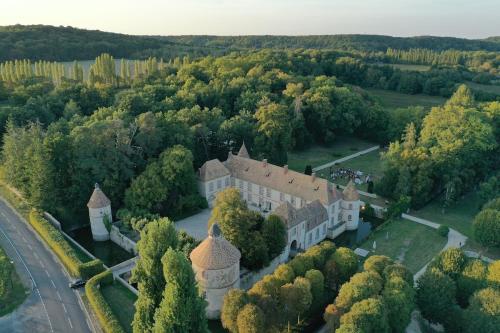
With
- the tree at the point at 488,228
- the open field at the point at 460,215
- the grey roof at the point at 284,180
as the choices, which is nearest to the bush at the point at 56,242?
A: the grey roof at the point at 284,180

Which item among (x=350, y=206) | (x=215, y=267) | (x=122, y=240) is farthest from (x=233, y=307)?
(x=350, y=206)

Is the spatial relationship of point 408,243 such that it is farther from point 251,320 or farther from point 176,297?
point 176,297

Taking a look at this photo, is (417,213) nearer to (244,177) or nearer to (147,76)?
(244,177)

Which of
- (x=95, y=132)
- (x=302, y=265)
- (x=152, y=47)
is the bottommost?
(x=302, y=265)

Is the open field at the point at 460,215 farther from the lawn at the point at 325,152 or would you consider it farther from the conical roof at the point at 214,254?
the conical roof at the point at 214,254

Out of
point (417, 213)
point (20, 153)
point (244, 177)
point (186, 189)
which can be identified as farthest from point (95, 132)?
point (417, 213)
